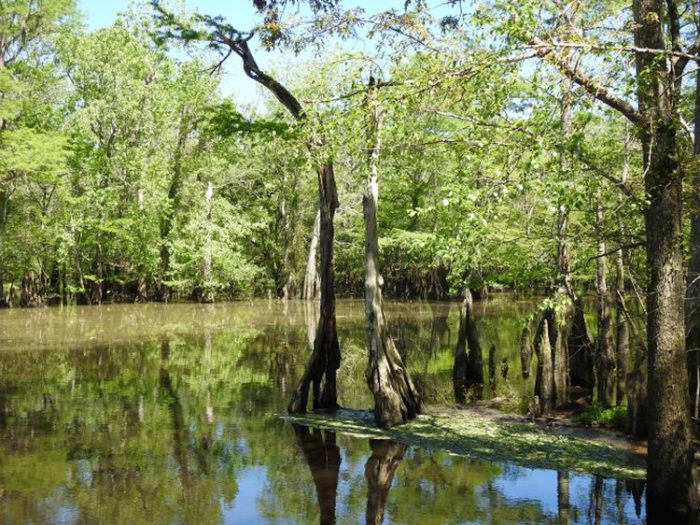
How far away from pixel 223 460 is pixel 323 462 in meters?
1.29

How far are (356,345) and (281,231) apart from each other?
27162 millimetres

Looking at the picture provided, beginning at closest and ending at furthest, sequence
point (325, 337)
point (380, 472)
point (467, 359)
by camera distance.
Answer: point (380, 472)
point (325, 337)
point (467, 359)

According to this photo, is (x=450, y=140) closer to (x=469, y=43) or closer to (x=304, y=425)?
(x=469, y=43)

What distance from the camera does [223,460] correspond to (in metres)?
9.15

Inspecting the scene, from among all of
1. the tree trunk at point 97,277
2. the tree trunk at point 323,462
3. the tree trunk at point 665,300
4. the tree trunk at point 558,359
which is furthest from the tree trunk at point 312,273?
the tree trunk at point 665,300

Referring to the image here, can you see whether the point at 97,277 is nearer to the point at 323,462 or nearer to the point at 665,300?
the point at 323,462

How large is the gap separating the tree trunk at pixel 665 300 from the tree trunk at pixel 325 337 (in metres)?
5.72

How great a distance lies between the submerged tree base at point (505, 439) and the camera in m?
8.82

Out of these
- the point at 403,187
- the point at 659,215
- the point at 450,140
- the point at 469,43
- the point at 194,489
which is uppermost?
the point at 403,187

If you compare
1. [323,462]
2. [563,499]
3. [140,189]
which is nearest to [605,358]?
[563,499]

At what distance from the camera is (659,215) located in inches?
258

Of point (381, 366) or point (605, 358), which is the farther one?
point (605, 358)

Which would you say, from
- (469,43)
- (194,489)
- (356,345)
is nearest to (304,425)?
(194,489)

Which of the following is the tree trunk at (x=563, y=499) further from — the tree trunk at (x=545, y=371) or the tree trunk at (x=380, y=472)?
the tree trunk at (x=545, y=371)
